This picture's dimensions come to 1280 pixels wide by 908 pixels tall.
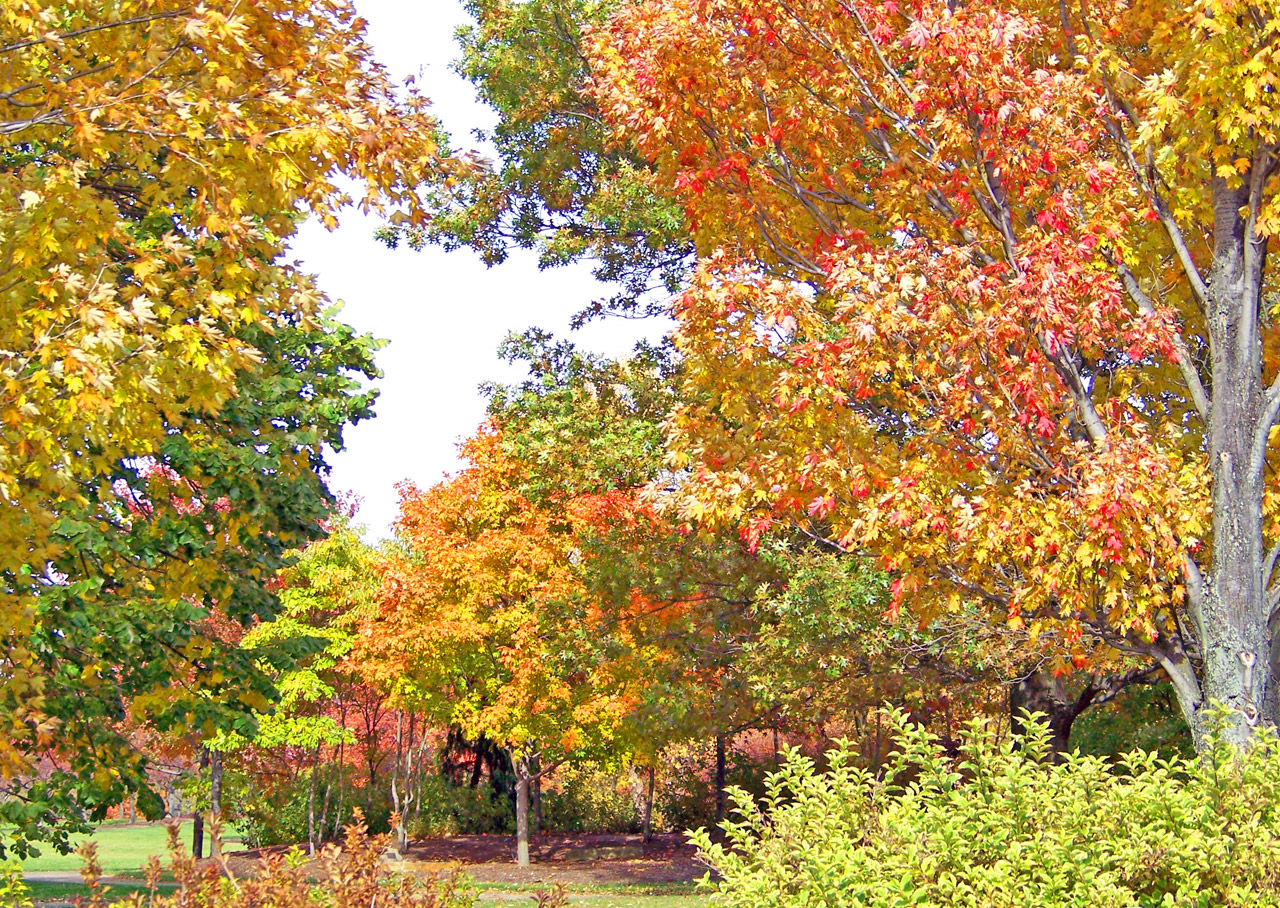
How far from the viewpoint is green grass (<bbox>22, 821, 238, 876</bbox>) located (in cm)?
2993

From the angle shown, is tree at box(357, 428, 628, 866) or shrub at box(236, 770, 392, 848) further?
shrub at box(236, 770, 392, 848)

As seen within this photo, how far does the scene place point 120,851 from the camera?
36.8 meters

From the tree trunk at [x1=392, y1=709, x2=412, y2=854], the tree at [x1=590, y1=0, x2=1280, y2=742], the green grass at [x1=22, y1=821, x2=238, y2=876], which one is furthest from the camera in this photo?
the green grass at [x1=22, y1=821, x2=238, y2=876]

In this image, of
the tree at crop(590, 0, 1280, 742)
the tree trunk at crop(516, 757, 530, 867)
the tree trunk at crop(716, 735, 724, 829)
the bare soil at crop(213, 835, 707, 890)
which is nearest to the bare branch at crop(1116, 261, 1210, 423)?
the tree at crop(590, 0, 1280, 742)

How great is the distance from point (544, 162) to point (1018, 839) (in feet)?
53.0

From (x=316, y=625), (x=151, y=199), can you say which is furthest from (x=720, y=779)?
(x=151, y=199)

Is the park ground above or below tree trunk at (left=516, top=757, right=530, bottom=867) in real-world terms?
below

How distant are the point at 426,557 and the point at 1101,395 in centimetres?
1814

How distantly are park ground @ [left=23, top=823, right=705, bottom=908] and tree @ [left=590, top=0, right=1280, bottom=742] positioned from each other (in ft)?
33.3

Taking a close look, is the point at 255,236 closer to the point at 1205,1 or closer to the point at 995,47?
the point at 995,47

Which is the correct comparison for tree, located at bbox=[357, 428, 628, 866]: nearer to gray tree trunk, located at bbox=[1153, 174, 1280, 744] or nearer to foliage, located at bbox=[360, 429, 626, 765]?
foliage, located at bbox=[360, 429, 626, 765]

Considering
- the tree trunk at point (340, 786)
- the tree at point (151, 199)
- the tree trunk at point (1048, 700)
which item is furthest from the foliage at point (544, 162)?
the tree trunk at point (340, 786)

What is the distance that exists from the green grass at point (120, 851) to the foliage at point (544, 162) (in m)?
14.1

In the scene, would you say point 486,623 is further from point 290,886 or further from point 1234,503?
point 290,886
